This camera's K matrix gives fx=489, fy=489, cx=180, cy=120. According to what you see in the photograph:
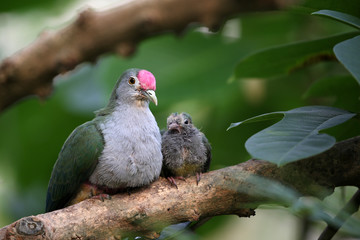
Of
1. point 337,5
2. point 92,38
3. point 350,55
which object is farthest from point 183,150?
point 350,55

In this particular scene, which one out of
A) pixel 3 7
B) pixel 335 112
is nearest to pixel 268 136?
pixel 335 112

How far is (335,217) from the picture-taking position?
2.75 ft

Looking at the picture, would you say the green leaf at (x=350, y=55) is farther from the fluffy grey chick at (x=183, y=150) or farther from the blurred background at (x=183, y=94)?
the blurred background at (x=183, y=94)

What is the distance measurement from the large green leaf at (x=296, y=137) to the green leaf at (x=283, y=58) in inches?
17.3

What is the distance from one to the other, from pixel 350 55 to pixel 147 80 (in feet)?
4.73

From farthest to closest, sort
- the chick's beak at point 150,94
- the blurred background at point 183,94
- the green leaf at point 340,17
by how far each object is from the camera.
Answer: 1. the blurred background at point 183,94
2. the chick's beak at point 150,94
3. the green leaf at point 340,17

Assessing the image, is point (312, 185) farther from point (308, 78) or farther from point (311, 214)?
point (308, 78)

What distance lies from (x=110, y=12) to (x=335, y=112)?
163 centimetres

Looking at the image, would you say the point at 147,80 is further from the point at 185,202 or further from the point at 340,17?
the point at 340,17

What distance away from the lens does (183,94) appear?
3051 millimetres

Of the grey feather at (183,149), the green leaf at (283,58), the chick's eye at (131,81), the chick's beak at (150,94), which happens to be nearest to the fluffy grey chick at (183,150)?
the grey feather at (183,149)

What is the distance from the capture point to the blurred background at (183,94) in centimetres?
309

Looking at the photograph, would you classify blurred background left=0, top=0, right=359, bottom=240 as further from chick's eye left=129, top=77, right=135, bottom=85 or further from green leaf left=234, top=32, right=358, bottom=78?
green leaf left=234, top=32, right=358, bottom=78

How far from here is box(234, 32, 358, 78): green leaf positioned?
2027 millimetres
